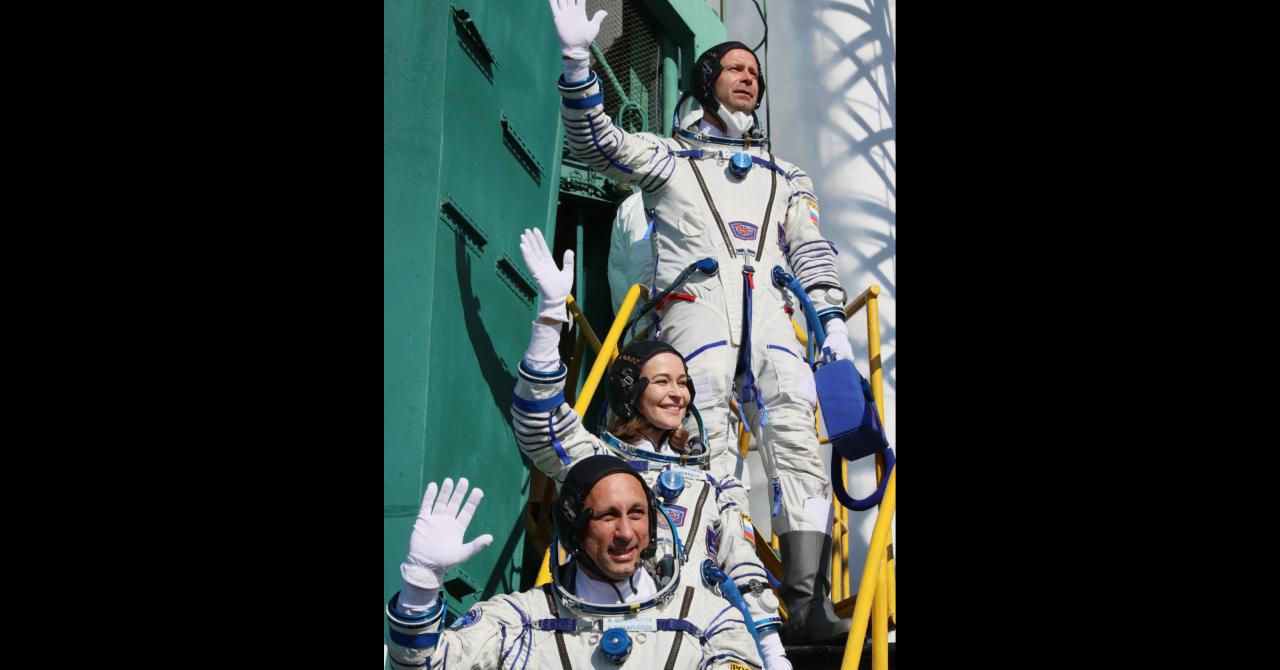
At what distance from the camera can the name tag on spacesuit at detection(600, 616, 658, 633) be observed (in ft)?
12.7

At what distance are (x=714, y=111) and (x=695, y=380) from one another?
1.54 meters

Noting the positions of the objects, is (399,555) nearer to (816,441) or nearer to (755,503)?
(816,441)

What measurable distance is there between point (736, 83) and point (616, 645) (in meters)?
3.54

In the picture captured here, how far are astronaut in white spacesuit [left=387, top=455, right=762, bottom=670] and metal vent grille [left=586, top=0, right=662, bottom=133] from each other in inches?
208

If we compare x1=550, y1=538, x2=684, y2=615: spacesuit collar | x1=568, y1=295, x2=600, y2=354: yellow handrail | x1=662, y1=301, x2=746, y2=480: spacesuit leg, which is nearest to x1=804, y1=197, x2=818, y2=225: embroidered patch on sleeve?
x1=662, y1=301, x2=746, y2=480: spacesuit leg

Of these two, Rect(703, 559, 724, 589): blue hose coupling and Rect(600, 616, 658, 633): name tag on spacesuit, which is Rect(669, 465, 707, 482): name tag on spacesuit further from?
Rect(600, 616, 658, 633): name tag on spacesuit

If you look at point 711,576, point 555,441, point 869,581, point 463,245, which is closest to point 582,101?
point 463,245

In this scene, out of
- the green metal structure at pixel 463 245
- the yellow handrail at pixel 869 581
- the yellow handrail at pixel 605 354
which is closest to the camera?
the yellow handrail at pixel 869 581

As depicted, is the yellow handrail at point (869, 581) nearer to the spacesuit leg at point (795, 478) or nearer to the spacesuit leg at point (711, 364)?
the spacesuit leg at point (795, 478)

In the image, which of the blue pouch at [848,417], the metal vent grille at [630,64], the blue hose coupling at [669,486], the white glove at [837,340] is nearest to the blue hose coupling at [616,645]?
the blue hose coupling at [669,486]

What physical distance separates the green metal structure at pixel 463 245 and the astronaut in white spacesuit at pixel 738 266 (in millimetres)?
499

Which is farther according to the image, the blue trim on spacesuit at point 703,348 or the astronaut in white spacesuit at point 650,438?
the blue trim on spacesuit at point 703,348

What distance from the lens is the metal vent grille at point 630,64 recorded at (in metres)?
9.13

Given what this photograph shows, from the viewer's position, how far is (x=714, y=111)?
6.67m
